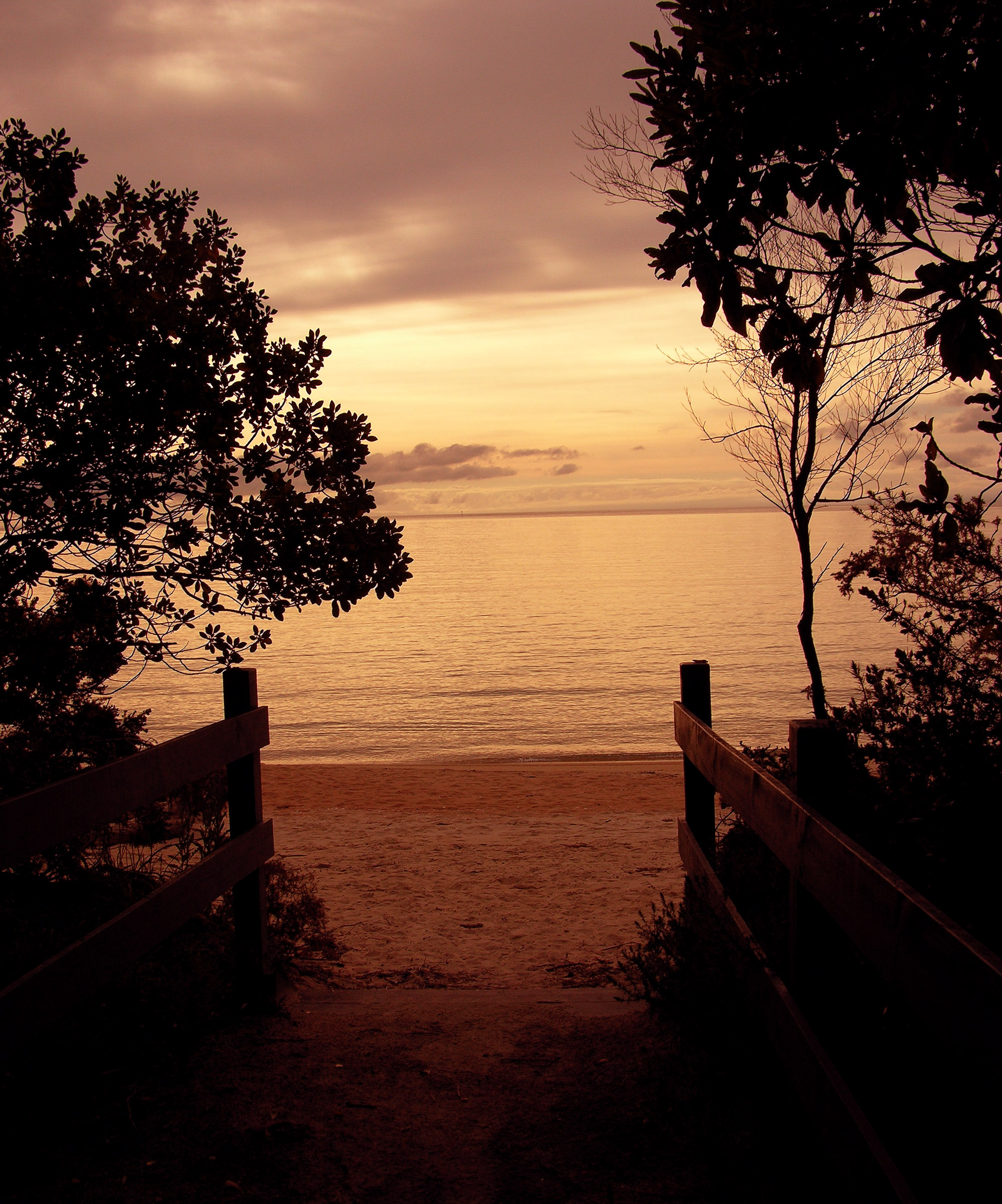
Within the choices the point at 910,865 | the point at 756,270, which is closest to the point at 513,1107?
the point at 910,865

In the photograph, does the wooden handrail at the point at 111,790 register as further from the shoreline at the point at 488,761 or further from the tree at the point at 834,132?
the shoreline at the point at 488,761

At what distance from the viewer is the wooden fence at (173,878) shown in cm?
272

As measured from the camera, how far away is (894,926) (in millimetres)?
1946

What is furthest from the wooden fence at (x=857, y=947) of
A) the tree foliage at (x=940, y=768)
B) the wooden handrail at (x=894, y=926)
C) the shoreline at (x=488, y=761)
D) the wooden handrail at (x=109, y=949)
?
the shoreline at (x=488, y=761)

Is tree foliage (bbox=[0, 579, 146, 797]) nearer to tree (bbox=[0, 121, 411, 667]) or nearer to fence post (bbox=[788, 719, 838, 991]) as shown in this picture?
tree (bbox=[0, 121, 411, 667])

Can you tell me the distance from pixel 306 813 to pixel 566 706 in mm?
11383

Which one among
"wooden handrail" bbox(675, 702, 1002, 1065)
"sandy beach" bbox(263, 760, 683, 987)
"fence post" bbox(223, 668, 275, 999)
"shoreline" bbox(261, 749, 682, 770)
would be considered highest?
"wooden handrail" bbox(675, 702, 1002, 1065)

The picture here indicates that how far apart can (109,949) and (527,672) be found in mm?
23728

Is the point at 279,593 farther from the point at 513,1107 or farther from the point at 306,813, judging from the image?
the point at 306,813

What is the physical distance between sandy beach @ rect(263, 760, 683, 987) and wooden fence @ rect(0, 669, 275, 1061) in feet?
3.71

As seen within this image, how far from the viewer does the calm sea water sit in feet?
59.2

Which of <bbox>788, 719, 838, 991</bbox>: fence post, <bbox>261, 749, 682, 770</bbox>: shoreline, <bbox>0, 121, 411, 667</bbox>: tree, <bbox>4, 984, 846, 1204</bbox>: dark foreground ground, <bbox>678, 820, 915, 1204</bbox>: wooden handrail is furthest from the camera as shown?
<bbox>261, 749, 682, 770</bbox>: shoreline

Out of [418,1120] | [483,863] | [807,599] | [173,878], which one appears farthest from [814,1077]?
[807,599]

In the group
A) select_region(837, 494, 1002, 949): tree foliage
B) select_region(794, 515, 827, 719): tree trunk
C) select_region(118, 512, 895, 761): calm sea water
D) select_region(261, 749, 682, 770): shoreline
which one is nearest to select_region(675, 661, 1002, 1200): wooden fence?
select_region(837, 494, 1002, 949): tree foliage
